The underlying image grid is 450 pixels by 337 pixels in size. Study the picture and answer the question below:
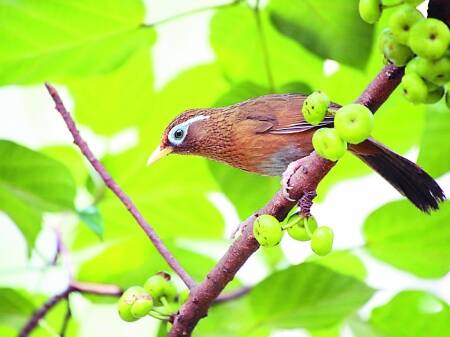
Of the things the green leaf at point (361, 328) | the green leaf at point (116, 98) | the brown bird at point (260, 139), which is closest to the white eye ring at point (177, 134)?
the brown bird at point (260, 139)

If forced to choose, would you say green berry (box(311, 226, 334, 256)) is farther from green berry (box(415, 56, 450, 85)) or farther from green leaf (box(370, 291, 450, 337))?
green leaf (box(370, 291, 450, 337))

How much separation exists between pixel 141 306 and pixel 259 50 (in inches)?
10.4

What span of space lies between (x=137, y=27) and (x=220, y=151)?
141mm

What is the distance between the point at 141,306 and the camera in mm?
505

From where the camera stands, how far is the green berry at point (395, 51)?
34 centimetres

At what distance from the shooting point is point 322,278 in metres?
0.63

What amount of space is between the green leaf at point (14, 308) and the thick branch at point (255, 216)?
0.23 metres

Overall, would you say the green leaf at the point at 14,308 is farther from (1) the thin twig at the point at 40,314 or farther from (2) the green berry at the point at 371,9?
(2) the green berry at the point at 371,9

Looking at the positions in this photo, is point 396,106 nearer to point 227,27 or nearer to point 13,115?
point 227,27

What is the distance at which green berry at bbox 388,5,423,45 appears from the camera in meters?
0.33

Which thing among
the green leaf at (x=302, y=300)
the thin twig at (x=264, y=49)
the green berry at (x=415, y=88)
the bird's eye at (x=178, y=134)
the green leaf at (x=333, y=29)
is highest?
the thin twig at (x=264, y=49)

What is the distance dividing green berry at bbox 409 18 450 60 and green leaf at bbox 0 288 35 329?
476 millimetres

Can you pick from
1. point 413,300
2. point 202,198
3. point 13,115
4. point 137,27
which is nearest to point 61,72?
point 137,27

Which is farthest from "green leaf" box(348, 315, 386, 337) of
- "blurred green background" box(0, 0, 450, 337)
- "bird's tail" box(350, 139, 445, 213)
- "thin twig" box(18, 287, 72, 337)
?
"thin twig" box(18, 287, 72, 337)
